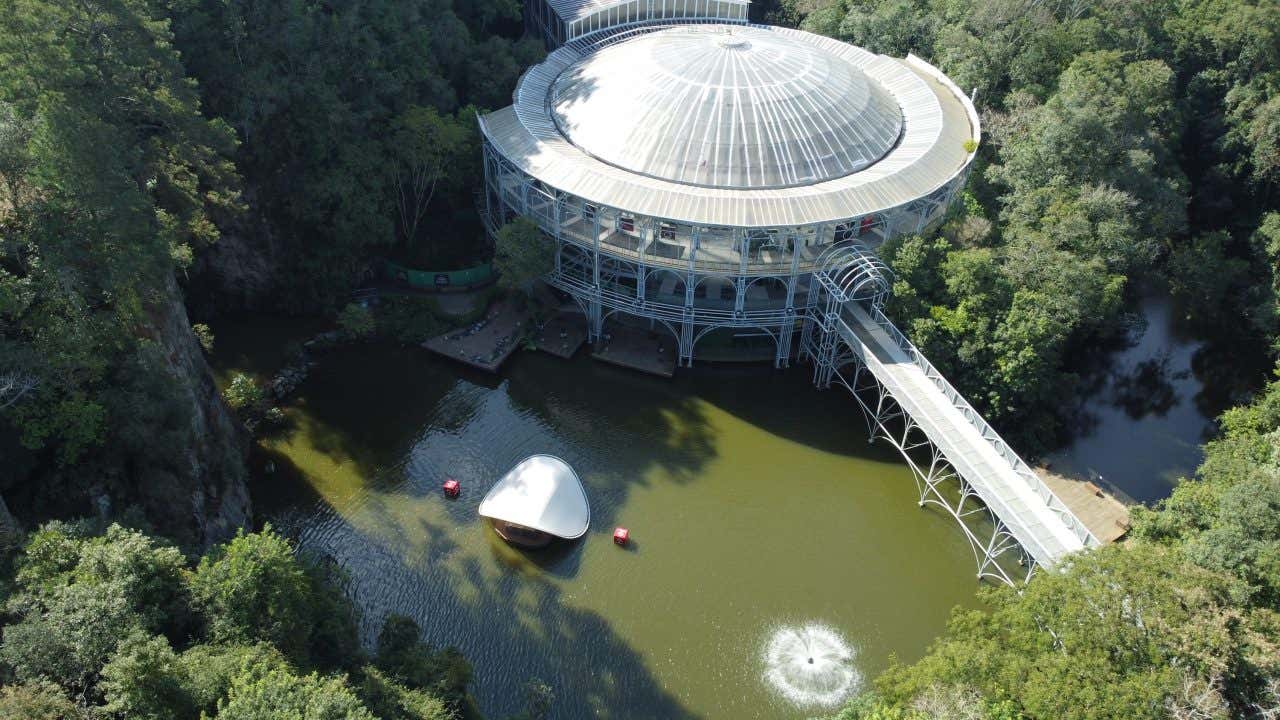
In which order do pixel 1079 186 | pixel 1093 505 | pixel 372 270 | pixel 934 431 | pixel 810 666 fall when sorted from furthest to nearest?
pixel 372 270, pixel 1079 186, pixel 1093 505, pixel 934 431, pixel 810 666

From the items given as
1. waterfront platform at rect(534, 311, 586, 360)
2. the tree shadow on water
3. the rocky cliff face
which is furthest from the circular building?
the rocky cliff face

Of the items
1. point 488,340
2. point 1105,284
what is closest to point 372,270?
point 488,340

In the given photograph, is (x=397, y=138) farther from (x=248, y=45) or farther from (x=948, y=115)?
(x=948, y=115)

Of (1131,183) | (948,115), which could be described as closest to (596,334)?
(948,115)

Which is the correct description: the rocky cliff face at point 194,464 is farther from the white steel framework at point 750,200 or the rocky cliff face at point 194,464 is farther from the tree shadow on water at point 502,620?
the white steel framework at point 750,200

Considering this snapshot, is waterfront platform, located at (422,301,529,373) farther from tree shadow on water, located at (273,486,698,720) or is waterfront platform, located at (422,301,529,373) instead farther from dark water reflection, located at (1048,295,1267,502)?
dark water reflection, located at (1048,295,1267,502)

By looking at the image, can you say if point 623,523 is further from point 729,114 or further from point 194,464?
point 729,114
